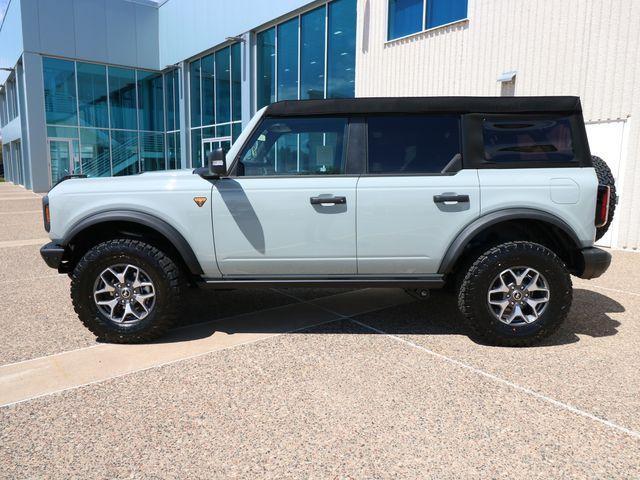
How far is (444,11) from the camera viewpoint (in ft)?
35.9

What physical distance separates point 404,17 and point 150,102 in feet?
59.8

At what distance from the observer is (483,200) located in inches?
149

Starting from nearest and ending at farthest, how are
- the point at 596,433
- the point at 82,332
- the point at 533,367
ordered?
the point at 596,433 < the point at 533,367 < the point at 82,332

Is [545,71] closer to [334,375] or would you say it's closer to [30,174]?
[334,375]

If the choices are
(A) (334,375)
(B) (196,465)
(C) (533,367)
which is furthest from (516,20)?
(B) (196,465)

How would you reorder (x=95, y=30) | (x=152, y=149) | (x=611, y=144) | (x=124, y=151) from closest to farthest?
1. (x=611, y=144)
2. (x=95, y=30)
3. (x=124, y=151)
4. (x=152, y=149)

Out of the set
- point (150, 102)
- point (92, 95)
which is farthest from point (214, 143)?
point (92, 95)

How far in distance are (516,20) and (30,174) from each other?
2294 centimetres

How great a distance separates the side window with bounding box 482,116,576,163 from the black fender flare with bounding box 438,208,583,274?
430mm

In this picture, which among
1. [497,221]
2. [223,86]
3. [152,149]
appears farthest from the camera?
[152,149]

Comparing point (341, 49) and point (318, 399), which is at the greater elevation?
point (341, 49)

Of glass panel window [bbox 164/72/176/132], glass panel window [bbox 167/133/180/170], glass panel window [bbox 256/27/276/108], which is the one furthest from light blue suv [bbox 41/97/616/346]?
glass panel window [bbox 164/72/176/132]

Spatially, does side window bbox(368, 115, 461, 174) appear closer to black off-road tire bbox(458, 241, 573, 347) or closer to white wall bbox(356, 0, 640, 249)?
black off-road tire bbox(458, 241, 573, 347)

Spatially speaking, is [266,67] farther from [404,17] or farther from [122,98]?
[122,98]
